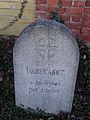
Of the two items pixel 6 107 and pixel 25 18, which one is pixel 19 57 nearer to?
pixel 6 107

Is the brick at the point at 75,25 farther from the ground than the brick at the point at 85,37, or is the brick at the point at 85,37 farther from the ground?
the brick at the point at 75,25

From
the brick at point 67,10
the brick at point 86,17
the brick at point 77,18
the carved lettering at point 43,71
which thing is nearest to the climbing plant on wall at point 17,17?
the brick at point 67,10

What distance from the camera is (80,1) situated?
168 inches

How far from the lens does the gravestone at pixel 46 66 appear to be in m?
3.28

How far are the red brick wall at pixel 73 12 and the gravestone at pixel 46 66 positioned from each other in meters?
1.01

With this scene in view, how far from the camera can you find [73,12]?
433cm

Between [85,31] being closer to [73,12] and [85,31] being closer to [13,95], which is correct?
[73,12]

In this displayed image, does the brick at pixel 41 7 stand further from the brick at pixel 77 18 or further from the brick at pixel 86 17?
the brick at pixel 86 17

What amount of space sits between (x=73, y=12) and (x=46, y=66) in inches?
46.4

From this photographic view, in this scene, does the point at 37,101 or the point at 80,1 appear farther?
the point at 80,1

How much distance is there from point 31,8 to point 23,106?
158 cm

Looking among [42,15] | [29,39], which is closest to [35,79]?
[29,39]

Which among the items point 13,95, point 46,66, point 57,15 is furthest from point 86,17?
point 13,95

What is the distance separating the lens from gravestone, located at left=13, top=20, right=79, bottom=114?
3.28 meters
